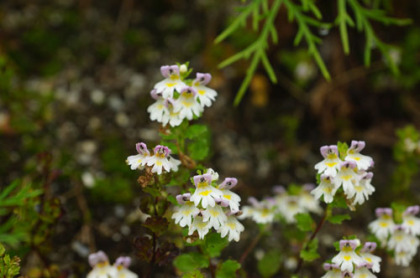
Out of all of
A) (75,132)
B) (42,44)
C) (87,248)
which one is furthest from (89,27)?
(87,248)

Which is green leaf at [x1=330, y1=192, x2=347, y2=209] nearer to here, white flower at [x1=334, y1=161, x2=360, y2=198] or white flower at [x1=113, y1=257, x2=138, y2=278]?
white flower at [x1=334, y1=161, x2=360, y2=198]

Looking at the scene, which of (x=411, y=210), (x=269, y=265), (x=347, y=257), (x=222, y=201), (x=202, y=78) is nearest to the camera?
(x=222, y=201)

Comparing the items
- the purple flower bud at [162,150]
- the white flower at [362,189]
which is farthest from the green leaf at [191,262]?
the white flower at [362,189]

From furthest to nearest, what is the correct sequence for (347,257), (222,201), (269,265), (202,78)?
1. (269,265)
2. (202,78)
3. (347,257)
4. (222,201)

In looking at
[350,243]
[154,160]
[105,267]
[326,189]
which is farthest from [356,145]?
[105,267]

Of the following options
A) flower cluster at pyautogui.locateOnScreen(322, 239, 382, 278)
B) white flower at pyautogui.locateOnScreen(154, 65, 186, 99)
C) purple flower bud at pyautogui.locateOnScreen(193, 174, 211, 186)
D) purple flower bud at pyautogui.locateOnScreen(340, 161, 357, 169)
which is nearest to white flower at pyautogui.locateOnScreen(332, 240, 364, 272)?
flower cluster at pyautogui.locateOnScreen(322, 239, 382, 278)

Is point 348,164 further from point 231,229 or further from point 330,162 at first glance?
point 231,229
